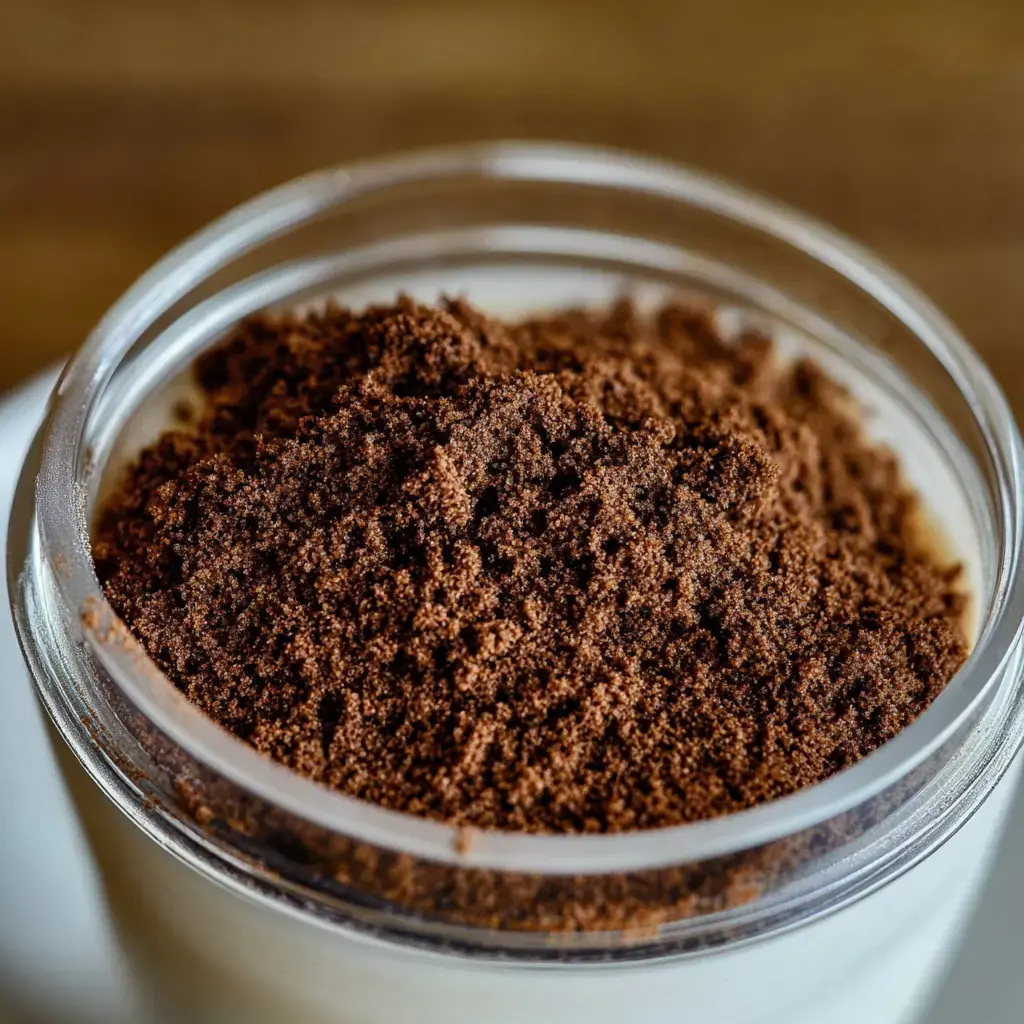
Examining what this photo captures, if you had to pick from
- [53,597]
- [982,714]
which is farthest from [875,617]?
[53,597]

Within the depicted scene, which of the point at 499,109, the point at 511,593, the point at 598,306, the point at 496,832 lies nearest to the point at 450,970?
the point at 496,832

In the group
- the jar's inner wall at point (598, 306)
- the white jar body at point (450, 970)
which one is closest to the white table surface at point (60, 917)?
the white jar body at point (450, 970)

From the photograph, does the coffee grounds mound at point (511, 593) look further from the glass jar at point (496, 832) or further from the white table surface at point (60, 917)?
the white table surface at point (60, 917)

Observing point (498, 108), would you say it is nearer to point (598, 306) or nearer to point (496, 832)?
point (598, 306)

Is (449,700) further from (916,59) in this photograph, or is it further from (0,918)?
(916,59)

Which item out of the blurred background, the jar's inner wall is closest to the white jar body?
the jar's inner wall

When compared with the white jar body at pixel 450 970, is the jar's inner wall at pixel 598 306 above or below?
above
